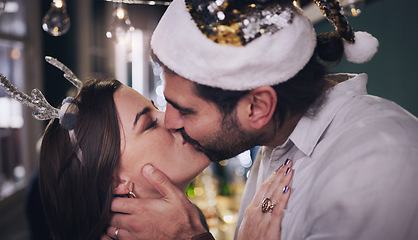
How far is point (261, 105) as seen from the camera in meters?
1.18

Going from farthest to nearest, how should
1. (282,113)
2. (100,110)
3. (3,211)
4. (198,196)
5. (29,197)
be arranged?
(3,211) < (198,196) < (29,197) < (100,110) < (282,113)

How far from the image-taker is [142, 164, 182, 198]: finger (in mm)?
1332

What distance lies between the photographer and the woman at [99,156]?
137cm

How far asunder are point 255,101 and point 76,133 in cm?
77

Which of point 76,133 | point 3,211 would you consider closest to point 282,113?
point 76,133

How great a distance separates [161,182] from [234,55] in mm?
610

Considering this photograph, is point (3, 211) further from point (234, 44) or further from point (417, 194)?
point (417, 194)

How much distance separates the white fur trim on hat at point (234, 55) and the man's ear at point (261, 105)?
4 centimetres

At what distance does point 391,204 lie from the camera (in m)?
0.88

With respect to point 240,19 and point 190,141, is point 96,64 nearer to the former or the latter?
point 190,141

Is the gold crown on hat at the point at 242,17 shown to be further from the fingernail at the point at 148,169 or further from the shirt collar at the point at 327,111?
the fingernail at the point at 148,169

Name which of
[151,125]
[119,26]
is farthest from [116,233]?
[119,26]

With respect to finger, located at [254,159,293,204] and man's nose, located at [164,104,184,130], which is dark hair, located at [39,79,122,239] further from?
finger, located at [254,159,293,204]

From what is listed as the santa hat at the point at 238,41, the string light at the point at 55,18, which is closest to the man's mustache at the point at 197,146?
the santa hat at the point at 238,41
